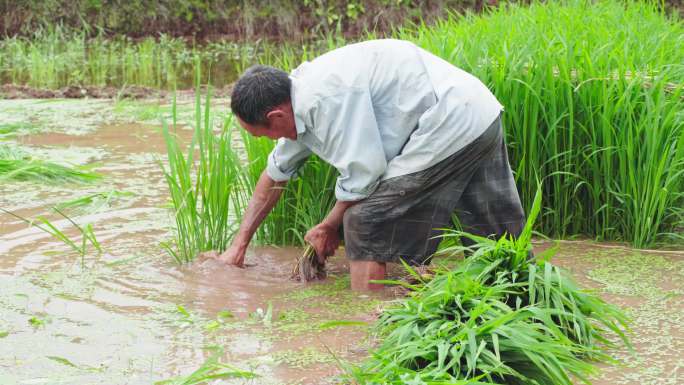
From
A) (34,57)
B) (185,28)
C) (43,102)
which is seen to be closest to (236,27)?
(185,28)

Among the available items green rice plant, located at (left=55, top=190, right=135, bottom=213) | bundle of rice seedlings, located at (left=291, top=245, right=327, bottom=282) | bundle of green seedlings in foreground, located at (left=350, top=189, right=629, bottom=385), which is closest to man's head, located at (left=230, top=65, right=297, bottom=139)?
bundle of rice seedlings, located at (left=291, top=245, right=327, bottom=282)

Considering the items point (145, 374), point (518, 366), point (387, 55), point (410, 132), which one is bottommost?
point (145, 374)

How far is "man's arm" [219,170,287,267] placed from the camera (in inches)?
148

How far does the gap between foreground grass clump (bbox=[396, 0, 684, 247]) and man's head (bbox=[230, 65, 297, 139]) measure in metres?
1.19

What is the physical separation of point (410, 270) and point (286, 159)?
99cm

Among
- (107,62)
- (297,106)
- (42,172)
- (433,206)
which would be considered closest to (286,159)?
(297,106)

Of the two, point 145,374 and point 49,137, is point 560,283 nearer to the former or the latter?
point 145,374

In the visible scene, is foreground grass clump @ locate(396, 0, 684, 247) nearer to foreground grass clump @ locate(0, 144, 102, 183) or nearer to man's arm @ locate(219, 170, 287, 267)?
man's arm @ locate(219, 170, 287, 267)

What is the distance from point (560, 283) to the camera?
278 centimetres

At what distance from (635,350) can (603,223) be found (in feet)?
4.70

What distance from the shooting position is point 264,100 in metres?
3.31

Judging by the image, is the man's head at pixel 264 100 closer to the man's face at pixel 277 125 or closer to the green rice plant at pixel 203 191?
the man's face at pixel 277 125

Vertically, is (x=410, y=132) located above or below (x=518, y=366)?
above

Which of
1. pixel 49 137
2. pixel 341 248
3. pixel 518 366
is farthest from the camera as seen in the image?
pixel 49 137
